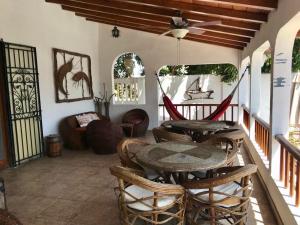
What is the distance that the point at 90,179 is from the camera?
12.2ft

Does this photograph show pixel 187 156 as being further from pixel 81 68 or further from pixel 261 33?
pixel 81 68

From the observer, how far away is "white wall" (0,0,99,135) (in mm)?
4368

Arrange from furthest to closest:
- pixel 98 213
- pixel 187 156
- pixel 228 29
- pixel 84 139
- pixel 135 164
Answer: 1. pixel 84 139
2. pixel 228 29
3. pixel 98 213
4. pixel 135 164
5. pixel 187 156

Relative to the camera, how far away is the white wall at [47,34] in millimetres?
4368

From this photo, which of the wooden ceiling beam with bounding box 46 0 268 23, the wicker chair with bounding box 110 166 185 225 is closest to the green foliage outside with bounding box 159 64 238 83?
the wooden ceiling beam with bounding box 46 0 268 23

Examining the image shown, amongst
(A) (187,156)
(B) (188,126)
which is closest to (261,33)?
(B) (188,126)

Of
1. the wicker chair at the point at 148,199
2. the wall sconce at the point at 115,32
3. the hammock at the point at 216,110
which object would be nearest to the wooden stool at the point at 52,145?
the hammock at the point at 216,110

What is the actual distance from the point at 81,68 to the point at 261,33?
13.8ft

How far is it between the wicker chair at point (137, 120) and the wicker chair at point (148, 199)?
14.3 ft

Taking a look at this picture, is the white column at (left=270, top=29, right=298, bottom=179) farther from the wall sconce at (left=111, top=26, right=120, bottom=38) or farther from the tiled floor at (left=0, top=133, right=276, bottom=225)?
the wall sconce at (left=111, top=26, right=120, bottom=38)

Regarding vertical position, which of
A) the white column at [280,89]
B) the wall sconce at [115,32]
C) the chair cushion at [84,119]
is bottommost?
the chair cushion at [84,119]

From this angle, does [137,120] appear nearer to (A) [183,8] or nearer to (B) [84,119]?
(B) [84,119]

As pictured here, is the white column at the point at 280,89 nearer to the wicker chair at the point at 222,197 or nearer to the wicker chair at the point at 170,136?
the wicker chair at the point at 170,136

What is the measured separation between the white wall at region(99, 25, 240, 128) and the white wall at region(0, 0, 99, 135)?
2.09ft
